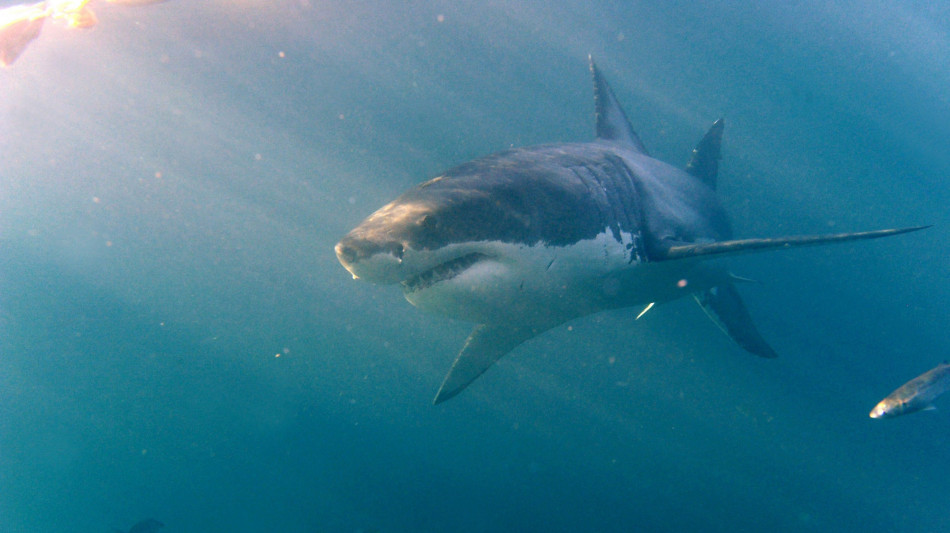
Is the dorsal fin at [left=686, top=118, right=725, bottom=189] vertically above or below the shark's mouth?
above

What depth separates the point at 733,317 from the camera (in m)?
7.80

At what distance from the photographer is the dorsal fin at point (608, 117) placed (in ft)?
22.5

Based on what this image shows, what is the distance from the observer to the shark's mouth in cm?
264

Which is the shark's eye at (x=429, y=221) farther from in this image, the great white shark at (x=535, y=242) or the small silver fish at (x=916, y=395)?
the small silver fish at (x=916, y=395)

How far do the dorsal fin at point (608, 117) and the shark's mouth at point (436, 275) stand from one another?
489cm

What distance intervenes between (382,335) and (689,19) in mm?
29070

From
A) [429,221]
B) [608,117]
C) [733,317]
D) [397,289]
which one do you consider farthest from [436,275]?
[397,289]

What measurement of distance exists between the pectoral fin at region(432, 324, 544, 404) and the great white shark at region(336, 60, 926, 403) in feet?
0.04

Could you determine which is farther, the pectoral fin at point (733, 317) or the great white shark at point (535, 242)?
the pectoral fin at point (733, 317)

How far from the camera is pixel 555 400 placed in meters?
25.3

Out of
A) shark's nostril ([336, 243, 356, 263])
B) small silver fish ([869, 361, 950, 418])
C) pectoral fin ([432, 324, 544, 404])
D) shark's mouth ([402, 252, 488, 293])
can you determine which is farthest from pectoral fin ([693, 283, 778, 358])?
shark's nostril ([336, 243, 356, 263])

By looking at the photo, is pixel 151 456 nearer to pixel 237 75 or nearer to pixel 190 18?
pixel 237 75

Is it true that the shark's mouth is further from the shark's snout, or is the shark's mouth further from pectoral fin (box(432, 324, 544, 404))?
pectoral fin (box(432, 324, 544, 404))

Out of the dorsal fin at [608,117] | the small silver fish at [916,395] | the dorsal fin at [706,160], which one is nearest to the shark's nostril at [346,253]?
the dorsal fin at [608,117]
